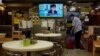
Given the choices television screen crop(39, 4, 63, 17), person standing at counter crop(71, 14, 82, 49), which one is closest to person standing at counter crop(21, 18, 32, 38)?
television screen crop(39, 4, 63, 17)

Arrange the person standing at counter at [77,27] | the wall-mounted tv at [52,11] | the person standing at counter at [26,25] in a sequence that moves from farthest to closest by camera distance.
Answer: the wall-mounted tv at [52,11], the person standing at counter at [77,27], the person standing at counter at [26,25]

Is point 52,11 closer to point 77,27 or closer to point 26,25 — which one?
point 26,25

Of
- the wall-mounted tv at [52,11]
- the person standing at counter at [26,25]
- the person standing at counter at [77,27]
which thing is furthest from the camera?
the wall-mounted tv at [52,11]

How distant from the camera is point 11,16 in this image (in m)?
10.2

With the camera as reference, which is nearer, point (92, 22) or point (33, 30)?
point (33, 30)

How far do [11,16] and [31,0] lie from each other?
5.47 meters

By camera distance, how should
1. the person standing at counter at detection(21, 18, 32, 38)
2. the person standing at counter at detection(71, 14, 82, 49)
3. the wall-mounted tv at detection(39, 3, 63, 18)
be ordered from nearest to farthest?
the person standing at counter at detection(21, 18, 32, 38), the person standing at counter at detection(71, 14, 82, 49), the wall-mounted tv at detection(39, 3, 63, 18)

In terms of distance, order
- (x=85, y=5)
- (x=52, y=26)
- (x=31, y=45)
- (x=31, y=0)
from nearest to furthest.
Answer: (x=31, y=45), (x=52, y=26), (x=31, y=0), (x=85, y=5)

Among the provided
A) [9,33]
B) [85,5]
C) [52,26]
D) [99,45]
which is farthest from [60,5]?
[85,5]

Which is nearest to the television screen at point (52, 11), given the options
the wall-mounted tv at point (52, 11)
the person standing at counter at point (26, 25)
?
the wall-mounted tv at point (52, 11)

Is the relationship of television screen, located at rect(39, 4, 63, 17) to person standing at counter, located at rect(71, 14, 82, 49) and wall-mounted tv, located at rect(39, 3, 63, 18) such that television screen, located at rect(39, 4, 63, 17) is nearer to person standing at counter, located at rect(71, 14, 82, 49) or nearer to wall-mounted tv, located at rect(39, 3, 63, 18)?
wall-mounted tv, located at rect(39, 3, 63, 18)

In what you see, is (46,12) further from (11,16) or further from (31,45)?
(31,45)

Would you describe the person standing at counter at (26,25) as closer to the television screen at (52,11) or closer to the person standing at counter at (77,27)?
the television screen at (52,11)

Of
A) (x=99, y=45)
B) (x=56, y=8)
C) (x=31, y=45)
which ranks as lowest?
(x=99, y=45)
